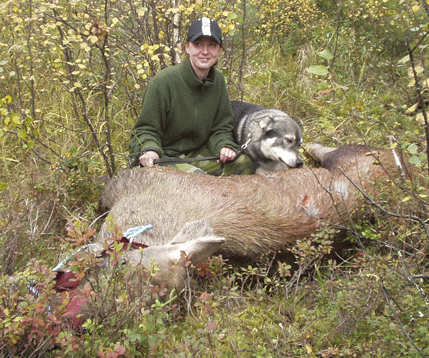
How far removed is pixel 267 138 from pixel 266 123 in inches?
7.5

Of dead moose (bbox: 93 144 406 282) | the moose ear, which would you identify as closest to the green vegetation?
dead moose (bbox: 93 144 406 282)

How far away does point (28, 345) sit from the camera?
2.54 meters

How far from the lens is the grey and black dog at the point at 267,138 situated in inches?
228

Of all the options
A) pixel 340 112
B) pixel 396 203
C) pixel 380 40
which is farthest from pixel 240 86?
pixel 396 203

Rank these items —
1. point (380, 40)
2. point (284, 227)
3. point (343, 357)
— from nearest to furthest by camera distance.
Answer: point (343, 357) < point (284, 227) < point (380, 40)

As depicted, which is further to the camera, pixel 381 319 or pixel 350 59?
pixel 350 59

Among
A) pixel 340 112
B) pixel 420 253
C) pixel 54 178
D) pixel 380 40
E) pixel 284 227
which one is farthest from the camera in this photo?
pixel 380 40

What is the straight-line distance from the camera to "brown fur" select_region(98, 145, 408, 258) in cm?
385

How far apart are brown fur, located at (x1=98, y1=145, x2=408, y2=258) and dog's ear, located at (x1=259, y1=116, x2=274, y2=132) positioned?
1.41 meters

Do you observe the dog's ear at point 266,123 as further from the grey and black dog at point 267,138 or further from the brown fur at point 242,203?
the brown fur at point 242,203

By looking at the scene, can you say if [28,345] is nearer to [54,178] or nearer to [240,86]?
[54,178]

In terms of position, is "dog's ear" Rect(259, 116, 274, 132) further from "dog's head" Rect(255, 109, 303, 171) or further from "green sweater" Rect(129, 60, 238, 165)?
"green sweater" Rect(129, 60, 238, 165)

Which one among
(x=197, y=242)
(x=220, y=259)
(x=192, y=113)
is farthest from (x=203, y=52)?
(x=197, y=242)

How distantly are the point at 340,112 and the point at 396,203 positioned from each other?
3188 millimetres
